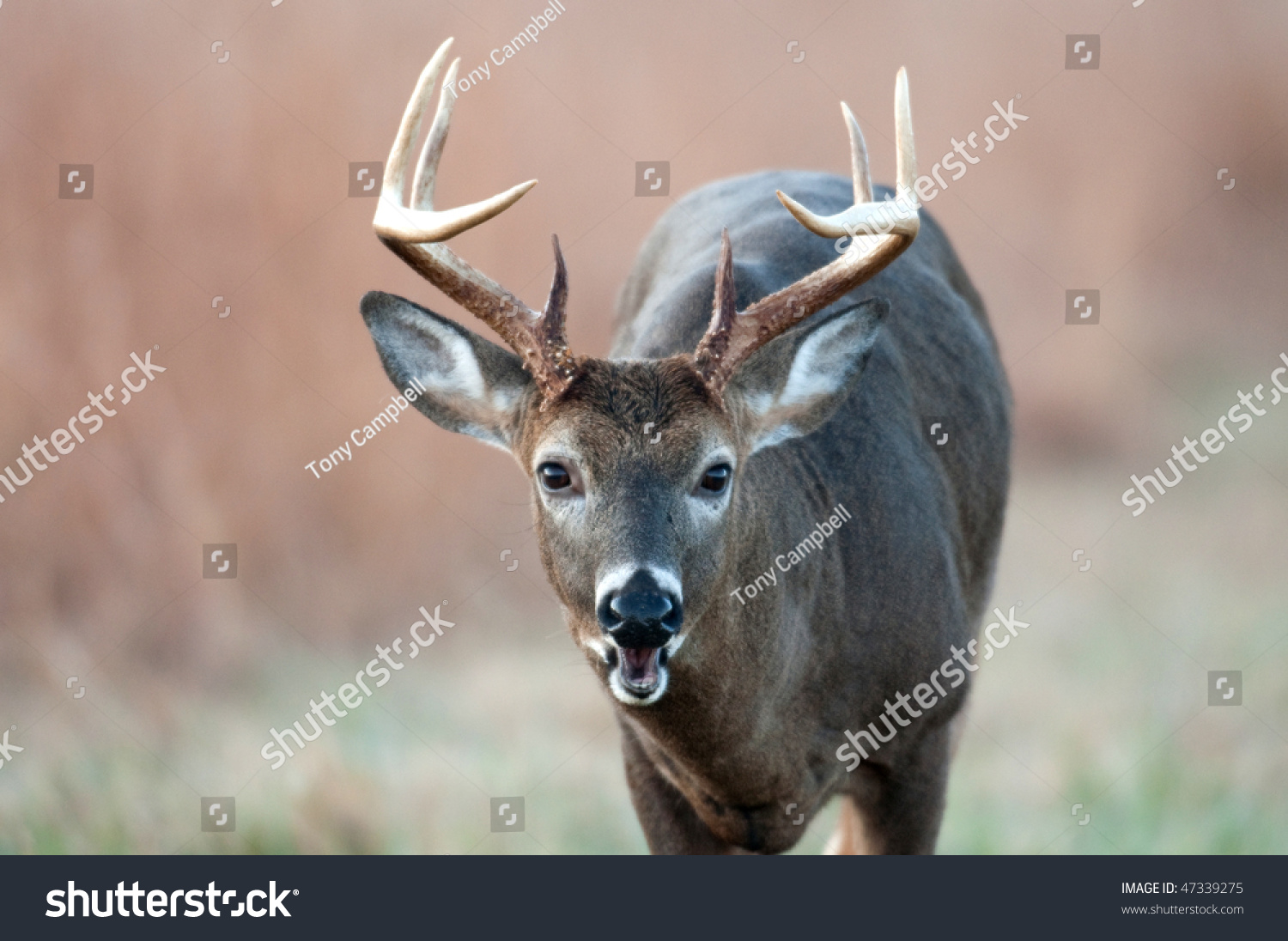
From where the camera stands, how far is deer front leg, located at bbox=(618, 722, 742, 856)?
17.7 feet

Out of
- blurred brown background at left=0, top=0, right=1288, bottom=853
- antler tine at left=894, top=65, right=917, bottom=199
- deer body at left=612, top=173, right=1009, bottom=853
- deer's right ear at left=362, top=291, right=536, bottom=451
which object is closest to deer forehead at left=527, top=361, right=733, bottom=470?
deer's right ear at left=362, top=291, right=536, bottom=451

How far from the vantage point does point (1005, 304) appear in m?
12.4

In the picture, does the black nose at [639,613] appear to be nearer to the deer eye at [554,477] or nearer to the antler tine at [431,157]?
the deer eye at [554,477]

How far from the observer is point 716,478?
439 cm

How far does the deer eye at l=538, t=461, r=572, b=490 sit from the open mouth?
546 millimetres

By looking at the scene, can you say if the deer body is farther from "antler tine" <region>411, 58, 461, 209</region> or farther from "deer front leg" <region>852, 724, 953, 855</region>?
"antler tine" <region>411, 58, 461, 209</region>

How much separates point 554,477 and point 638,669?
637mm

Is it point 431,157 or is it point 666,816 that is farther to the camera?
point 666,816

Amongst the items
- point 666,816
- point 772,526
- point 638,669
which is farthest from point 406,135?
point 666,816

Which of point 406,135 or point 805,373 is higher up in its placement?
point 406,135

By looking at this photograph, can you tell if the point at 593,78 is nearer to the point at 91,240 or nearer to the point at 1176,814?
the point at 91,240

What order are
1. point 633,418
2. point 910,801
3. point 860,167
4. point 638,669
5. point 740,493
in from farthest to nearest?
point 910,801 < point 860,167 < point 740,493 < point 633,418 < point 638,669

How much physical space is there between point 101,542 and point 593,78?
15.3 feet

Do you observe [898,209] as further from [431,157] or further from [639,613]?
[639,613]
